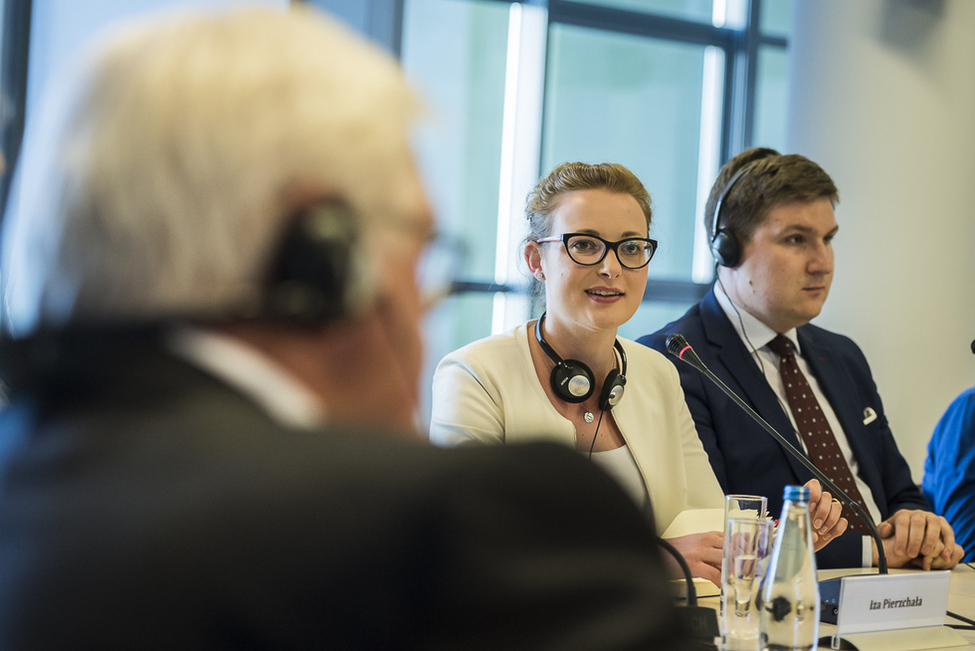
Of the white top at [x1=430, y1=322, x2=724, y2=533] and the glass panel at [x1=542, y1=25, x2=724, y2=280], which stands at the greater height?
the glass panel at [x1=542, y1=25, x2=724, y2=280]

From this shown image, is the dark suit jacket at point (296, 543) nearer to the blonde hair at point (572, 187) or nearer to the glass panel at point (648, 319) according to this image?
the blonde hair at point (572, 187)

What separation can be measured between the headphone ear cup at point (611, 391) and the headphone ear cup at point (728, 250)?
1.96 feet

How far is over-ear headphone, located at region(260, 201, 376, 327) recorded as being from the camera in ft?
1.79

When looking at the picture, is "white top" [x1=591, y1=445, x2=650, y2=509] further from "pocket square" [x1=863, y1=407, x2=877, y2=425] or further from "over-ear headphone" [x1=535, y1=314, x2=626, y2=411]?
"pocket square" [x1=863, y1=407, x2=877, y2=425]

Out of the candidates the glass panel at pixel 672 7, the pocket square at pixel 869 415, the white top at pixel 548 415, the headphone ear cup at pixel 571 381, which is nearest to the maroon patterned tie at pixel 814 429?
the pocket square at pixel 869 415

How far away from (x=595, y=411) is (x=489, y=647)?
1.69 meters

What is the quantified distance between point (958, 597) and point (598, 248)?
107cm

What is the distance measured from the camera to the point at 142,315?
556mm

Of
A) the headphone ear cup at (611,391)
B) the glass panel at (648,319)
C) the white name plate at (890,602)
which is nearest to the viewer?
the white name plate at (890,602)

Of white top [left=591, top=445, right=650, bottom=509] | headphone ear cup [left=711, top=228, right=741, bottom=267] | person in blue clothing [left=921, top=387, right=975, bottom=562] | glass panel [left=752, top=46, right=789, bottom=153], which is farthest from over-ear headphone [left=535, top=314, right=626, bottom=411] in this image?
glass panel [left=752, top=46, right=789, bottom=153]

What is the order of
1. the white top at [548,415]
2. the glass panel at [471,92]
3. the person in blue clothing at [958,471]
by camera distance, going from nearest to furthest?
the white top at [548,415], the person in blue clothing at [958,471], the glass panel at [471,92]

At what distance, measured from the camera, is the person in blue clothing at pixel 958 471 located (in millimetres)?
2332

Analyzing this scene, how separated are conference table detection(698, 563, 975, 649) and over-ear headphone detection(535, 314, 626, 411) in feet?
1.94

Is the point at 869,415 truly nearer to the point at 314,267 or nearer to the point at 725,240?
the point at 725,240
